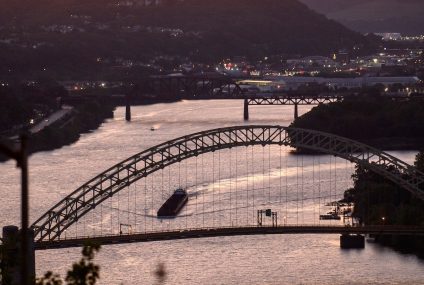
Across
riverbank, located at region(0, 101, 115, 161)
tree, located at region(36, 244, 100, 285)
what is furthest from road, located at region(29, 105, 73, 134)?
tree, located at region(36, 244, 100, 285)

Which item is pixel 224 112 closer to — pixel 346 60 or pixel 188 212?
pixel 188 212

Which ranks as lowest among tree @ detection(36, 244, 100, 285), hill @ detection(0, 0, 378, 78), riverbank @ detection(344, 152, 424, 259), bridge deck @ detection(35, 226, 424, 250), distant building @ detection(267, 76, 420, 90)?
tree @ detection(36, 244, 100, 285)

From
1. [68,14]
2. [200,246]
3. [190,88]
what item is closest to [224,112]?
[190,88]

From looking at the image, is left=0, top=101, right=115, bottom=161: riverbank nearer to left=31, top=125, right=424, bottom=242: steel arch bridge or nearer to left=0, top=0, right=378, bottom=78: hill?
left=31, top=125, right=424, bottom=242: steel arch bridge

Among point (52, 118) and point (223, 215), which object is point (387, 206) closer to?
point (223, 215)

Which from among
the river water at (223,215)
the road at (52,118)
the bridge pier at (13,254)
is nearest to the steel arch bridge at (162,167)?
the river water at (223,215)

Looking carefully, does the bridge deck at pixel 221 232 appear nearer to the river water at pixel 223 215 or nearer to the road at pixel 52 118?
the river water at pixel 223 215

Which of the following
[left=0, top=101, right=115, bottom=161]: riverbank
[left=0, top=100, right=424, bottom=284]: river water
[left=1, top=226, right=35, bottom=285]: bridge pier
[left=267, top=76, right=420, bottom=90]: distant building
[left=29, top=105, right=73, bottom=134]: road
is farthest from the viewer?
[left=267, top=76, right=420, bottom=90]: distant building
